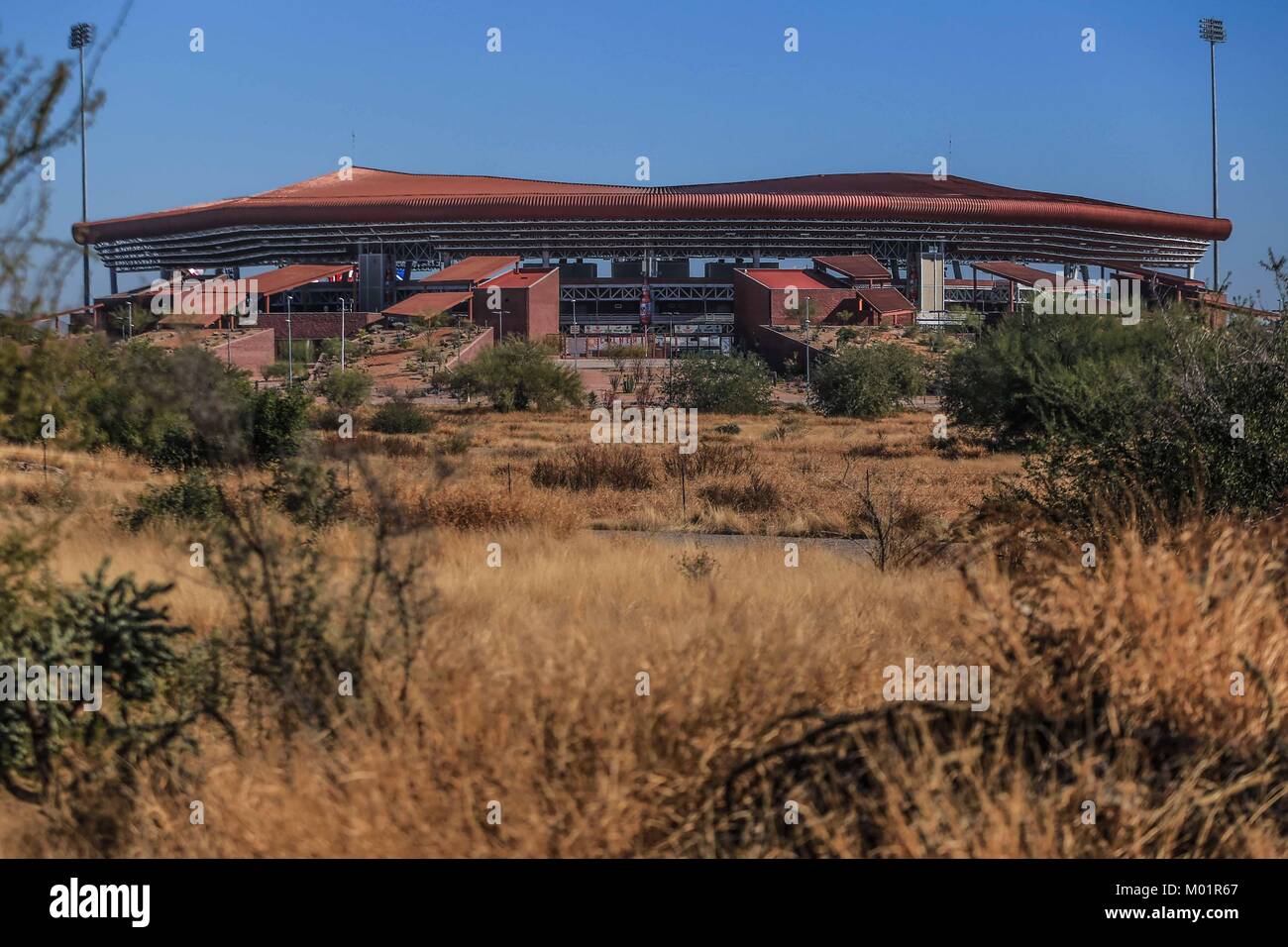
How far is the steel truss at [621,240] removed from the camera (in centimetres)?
10019

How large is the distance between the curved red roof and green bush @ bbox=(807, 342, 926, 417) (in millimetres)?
46234

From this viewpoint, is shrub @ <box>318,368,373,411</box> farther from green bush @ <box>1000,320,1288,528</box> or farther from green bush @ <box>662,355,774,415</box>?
green bush @ <box>1000,320,1288,528</box>

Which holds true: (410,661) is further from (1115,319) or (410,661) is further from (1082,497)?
(1115,319)

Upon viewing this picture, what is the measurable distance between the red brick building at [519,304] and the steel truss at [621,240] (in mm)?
12162

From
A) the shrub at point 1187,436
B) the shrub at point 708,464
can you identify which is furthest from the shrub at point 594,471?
the shrub at point 1187,436

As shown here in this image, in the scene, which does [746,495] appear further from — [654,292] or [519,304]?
[654,292]

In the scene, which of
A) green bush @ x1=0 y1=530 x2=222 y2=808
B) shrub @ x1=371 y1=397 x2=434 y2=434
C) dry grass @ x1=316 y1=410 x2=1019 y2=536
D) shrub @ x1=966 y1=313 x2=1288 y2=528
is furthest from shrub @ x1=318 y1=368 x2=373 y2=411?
green bush @ x1=0 y1=530 x2=222 y2=808

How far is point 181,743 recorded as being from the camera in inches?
215

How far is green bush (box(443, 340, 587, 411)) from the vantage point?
165ft

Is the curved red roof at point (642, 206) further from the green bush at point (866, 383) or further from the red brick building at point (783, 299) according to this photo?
the green bush at point (866, 383)

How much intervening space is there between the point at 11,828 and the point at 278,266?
107490mm

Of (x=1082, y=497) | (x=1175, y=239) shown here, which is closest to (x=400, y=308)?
(x=1175, y=239)

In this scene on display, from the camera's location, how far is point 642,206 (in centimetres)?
9806

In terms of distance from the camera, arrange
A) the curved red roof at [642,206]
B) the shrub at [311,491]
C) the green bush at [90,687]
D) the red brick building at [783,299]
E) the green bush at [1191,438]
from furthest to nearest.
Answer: the curved red roof at [642,206] → the red brick building at [783,299] → the green bush at [1191,438] → the shrub at [311,491] → the green bush at [90,687]
